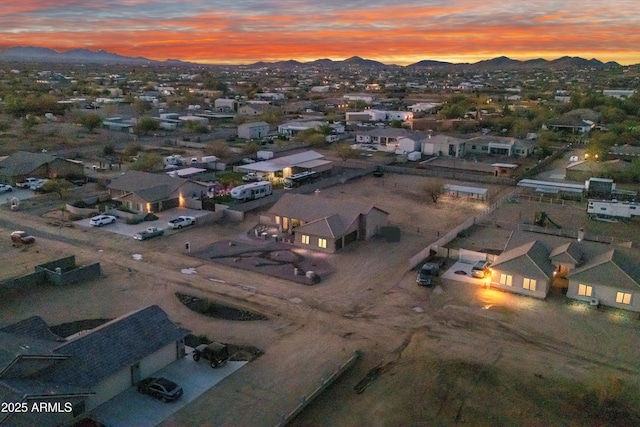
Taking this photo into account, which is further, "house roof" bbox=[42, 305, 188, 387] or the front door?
the front door

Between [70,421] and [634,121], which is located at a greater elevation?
[634,121]

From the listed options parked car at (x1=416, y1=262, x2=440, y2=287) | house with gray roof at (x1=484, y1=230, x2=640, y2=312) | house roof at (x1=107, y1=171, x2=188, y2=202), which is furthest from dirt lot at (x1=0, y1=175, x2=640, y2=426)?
house roof at (x1=107, y1=171, x2=188, y2=202)

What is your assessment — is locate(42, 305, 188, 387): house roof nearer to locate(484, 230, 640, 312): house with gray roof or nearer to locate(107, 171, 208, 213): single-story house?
locate(484, 230, 640, 312): house with gray roof

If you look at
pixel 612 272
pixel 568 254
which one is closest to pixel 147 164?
pixel 568 254

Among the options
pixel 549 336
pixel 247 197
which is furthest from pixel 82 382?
pixel 247 197

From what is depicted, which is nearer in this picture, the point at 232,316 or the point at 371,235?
the point at 232,316

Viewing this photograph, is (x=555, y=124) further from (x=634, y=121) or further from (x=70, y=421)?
(x=70, y=421)
